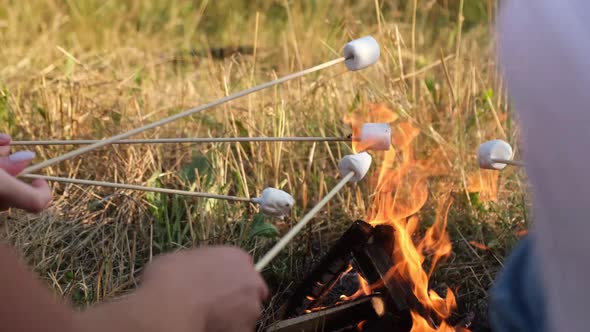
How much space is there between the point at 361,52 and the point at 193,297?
3.85ft

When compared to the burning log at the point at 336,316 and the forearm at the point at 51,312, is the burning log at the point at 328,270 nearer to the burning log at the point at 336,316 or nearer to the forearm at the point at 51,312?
the burning log at the point at 336,316

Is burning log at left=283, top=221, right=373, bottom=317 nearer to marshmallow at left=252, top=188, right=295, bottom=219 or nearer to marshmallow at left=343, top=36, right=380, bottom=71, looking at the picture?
marshmallow at left=252, top=188, right=295, bottom=219

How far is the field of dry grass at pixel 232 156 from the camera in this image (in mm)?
2684

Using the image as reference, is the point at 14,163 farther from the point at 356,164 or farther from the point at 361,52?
the point at 361,52

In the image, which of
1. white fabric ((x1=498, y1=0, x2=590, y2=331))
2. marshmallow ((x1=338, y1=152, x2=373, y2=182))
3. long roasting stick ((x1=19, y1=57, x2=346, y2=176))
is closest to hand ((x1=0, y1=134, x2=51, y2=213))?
long roasting stick ((x1=19, y1=57, x2=346, y2=176))

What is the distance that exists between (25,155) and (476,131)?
189 cm

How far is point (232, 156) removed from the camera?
304cm

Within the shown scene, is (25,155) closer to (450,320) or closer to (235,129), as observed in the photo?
(450,320)

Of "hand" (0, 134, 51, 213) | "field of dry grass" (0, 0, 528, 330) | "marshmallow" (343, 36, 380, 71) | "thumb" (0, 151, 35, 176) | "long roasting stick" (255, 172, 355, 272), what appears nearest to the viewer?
"hand" (0, 134, 51, 213)

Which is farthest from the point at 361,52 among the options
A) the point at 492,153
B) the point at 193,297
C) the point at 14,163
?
the point at 193,297

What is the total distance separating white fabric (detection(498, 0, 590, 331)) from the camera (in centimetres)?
92

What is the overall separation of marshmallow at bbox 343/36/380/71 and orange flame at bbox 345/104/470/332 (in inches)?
12.9

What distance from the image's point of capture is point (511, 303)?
1199mm

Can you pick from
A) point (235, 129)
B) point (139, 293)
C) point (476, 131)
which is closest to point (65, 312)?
point (139, 293)
